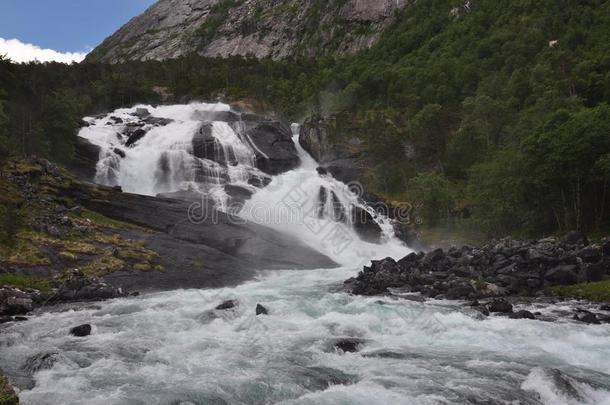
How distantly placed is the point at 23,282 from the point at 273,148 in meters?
53.0

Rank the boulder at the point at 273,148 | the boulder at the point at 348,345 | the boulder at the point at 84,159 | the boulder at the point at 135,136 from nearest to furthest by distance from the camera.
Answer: the boulder at the point at 348,345
the boulder at the point at 84,159
the boulder at the point at 273,148
the boulder at the point at 135,136

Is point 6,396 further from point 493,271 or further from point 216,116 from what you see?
point 216,116

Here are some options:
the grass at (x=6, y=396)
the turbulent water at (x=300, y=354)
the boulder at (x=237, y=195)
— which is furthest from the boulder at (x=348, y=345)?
the boulder at (x=237, y=195)

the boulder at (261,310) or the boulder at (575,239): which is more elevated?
the boulder at (575,239)

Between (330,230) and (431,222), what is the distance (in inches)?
545

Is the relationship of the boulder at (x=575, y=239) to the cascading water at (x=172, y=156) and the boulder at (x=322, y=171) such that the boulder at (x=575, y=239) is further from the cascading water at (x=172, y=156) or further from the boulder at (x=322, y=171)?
the boulder at (x=322, y=171)

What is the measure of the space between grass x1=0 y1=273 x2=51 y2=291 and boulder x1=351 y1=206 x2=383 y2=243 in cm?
3760

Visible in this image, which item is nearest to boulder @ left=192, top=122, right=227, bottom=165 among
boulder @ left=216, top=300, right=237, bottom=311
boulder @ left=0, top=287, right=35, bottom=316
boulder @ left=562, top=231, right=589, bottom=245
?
boulder @ left=0, top=287, right=35, bottom=316

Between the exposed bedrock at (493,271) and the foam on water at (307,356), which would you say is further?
the exposed bedrock at (493,271)

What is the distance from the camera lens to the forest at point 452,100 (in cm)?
4382

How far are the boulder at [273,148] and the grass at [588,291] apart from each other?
167 feet

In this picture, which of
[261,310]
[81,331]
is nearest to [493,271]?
[261,310]

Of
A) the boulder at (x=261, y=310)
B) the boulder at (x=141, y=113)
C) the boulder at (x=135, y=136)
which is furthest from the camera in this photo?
the boulder at (x=141, y=113)

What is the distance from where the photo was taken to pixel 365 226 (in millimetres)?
59031
